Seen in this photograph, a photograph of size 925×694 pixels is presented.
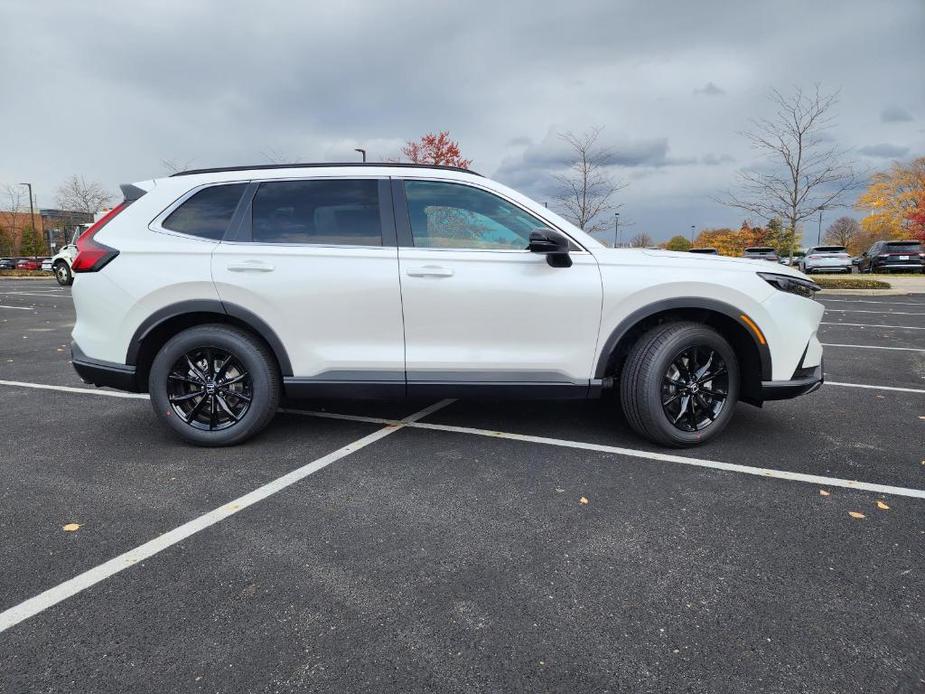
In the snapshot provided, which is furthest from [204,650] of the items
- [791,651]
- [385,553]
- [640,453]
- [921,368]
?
[921,368]

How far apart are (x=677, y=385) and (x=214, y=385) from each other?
3127 millimetres

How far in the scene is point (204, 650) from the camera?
1958mm

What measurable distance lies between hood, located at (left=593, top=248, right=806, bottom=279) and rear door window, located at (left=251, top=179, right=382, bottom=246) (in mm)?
1550

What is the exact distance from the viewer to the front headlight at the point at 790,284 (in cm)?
384

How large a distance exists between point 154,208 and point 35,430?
2030 mm

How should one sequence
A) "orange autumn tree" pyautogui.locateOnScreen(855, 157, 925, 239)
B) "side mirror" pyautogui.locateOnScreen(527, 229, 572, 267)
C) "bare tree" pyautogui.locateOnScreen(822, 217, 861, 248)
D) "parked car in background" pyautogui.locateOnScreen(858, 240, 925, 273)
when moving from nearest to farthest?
→ "side mirror" pyautogui.locateOnScreen(527, 229, 572, 267), "parked car in background" pyautogui.locateOnScreen(858, 240, 925, 273), "orange autumn tree" pyautogui.locateOnScreen(855, 157, 925, 239), "bare tree" pyautogui.locateOnScreen(822, 217, 861, 248)

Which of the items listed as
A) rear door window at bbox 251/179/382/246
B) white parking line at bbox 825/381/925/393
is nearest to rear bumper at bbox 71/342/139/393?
rear door window at bbox 251/179/382/246

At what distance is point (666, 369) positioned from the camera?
3.77 m

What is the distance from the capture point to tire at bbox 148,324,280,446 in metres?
3.79

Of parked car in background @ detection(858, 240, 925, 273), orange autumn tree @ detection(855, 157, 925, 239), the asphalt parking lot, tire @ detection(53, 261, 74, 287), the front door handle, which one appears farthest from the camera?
orange autumn tree @ detection(855, 157, 925, 239)

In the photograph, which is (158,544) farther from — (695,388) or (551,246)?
(695,388)

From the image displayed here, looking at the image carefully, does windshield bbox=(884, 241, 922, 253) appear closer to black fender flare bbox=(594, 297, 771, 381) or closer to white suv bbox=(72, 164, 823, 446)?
white suv bbox=(72, 164, 823, 446)

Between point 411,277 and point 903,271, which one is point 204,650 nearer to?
point 411,277

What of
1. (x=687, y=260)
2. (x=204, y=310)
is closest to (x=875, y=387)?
(x=687, y=260)
